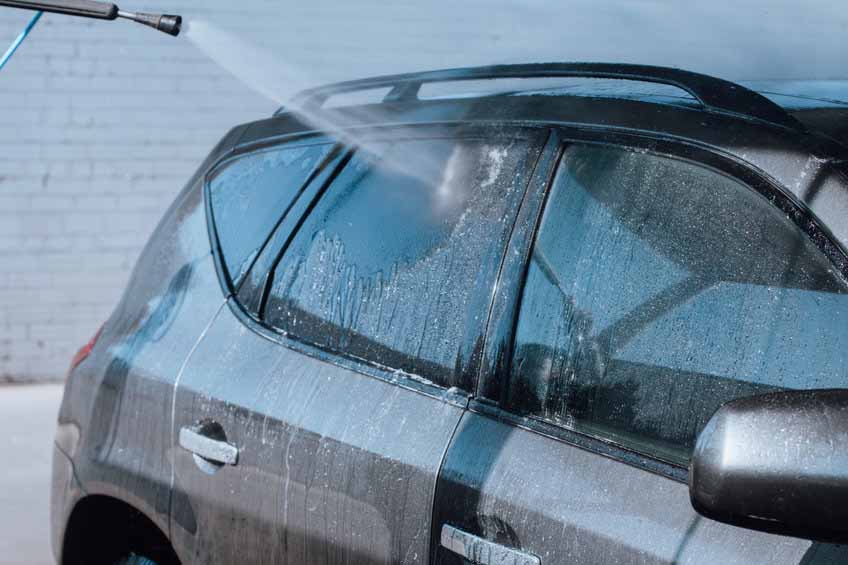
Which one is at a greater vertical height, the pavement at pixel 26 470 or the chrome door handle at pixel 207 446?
the chrome door handle at pixel 207 446

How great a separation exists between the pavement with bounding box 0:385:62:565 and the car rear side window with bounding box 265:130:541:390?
276 cm

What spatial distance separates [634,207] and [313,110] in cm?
111

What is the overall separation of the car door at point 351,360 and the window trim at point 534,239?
4cm

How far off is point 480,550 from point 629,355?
1.27 feet

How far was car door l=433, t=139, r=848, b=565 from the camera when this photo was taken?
1.75 meters

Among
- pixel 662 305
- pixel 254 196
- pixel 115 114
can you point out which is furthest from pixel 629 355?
pixel 115 114

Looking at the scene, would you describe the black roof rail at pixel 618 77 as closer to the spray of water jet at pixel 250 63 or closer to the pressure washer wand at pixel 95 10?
the pressure washer wand at pixel 95 10

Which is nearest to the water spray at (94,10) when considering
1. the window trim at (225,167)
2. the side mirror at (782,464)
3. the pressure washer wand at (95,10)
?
the pressure washer wand at (95,10)

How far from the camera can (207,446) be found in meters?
2.50

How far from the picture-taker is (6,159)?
6637mm

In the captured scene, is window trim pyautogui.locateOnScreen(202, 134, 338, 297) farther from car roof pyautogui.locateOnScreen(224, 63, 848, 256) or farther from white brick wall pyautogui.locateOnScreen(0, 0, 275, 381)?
white brick wall pyautogui.locateOnScreen(0, 0, 275, 381)

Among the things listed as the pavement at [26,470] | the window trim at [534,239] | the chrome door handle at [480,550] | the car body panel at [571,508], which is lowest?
the pavement at [26,470]

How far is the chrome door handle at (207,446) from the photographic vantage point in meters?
2.45

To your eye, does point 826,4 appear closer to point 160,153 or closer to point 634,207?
point 160,153
